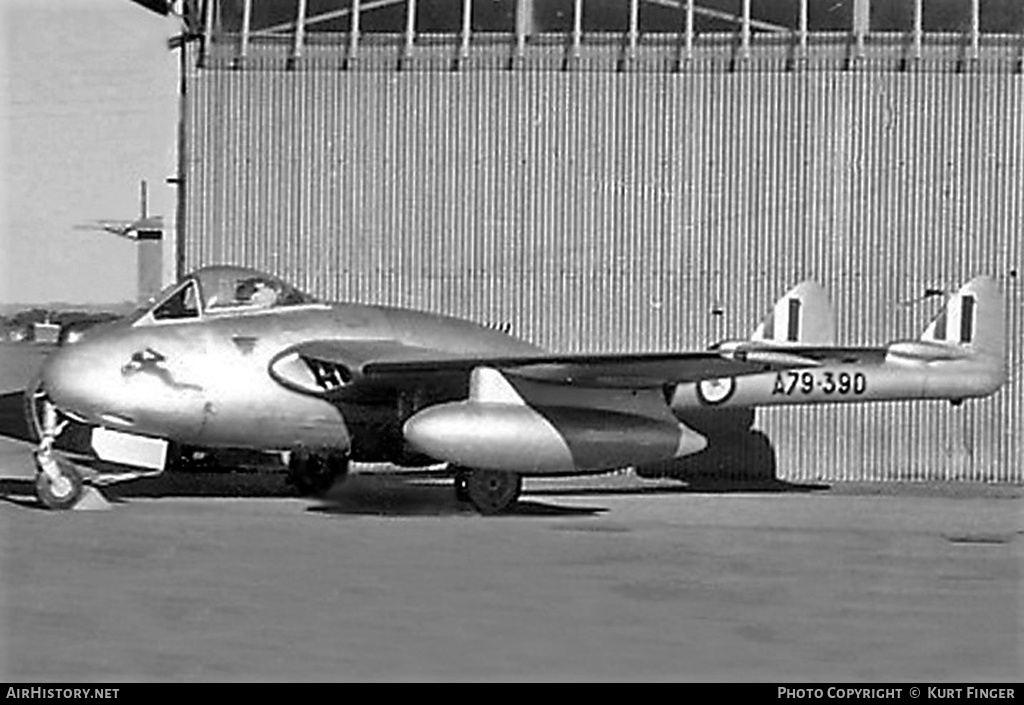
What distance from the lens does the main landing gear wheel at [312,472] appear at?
18.9 meters

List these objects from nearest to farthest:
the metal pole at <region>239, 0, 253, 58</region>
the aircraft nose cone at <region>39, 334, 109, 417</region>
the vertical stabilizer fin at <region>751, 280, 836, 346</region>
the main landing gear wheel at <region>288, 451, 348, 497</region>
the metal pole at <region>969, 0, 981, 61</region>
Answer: the aircraft nose cone at <region>39, 334, 109, 417</region>
the main landing gear wheel at <region>288, 451, 348, 497</region>
the vertical stabilizer fin at <region>751, 280, 836, 346</region>
the metal pole at <region>969, 0, 981, 61</region>
the metal pole at <region>239, 0, 253, 58</region>

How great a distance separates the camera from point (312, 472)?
18938 millimetres

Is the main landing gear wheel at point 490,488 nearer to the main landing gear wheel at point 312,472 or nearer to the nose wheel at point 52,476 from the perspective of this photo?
the main landing gear wheel at point 312,472

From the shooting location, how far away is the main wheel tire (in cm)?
1620

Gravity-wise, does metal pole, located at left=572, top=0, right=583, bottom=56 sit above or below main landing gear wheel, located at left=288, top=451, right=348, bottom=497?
above

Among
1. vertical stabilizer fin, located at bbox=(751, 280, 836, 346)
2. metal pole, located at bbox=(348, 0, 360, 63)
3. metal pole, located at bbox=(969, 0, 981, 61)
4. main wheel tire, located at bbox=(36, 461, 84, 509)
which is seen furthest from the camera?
metal pole, located at bbox=(348, 0, 360, 63)

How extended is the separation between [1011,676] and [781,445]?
519 inches

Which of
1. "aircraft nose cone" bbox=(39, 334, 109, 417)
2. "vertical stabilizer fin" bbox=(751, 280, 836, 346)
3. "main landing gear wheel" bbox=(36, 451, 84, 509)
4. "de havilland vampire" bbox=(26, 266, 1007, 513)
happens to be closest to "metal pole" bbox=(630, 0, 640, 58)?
"vertical stabilizer fin" bbox=(751, 280, 836, 346)

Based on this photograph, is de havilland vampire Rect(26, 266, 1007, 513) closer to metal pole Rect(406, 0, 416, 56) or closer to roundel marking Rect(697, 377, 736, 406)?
roundel marking Rect(697, 377, 736, 406)

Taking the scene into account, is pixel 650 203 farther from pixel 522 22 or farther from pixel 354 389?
pixel 354 389

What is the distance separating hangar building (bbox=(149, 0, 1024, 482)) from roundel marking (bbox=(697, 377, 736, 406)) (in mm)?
2961

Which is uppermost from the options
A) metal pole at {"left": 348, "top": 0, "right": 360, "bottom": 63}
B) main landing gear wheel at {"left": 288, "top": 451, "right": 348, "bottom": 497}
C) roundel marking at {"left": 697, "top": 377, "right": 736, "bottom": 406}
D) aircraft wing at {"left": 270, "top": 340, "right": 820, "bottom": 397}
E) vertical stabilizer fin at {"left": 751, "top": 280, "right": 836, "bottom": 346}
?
metal pole at {"left": 348, "top": 0, "right": 360, "bottom": 63}

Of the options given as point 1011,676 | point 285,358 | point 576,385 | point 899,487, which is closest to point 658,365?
point 576,385

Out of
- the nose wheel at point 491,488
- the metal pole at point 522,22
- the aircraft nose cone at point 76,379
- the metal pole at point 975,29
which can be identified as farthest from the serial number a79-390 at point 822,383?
the aircraft nose cone at point 76,379
